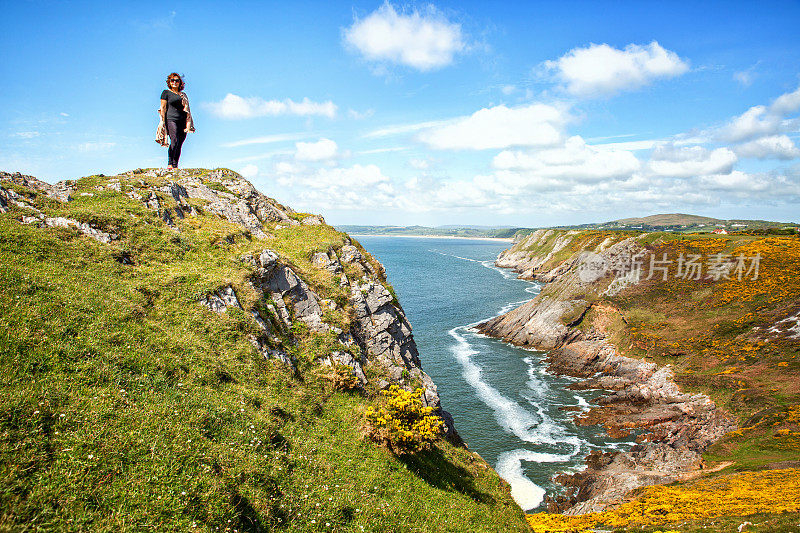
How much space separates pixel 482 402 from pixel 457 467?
3498 cm

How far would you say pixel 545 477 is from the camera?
35500mm

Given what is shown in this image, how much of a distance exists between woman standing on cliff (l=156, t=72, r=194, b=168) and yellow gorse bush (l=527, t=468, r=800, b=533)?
31.3 meters

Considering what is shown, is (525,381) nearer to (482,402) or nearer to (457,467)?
(482,402)

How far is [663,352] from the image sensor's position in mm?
57375

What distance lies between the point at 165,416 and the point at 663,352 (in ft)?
226

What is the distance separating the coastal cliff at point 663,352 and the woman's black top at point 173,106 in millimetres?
39836

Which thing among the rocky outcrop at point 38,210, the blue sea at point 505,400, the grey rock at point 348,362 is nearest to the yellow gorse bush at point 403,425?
the grey rock at point 348,362

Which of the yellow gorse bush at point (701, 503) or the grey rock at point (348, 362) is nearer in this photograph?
the grey rock at point (348, 362)

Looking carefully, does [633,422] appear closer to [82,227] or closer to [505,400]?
[505,400]

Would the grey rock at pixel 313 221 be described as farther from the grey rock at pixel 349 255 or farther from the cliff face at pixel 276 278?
the grey rock at pixel 349 255

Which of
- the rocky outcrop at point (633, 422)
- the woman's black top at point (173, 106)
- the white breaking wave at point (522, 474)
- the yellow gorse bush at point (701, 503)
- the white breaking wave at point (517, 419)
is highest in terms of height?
the woman's black top at point (173, 106)

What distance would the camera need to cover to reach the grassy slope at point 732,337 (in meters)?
35.4

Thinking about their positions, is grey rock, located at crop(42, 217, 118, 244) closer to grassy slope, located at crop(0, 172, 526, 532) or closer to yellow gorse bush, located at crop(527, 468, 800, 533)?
grassy slope, located at crop(0, 172, 526, 532)

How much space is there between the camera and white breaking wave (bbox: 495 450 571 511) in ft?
106
